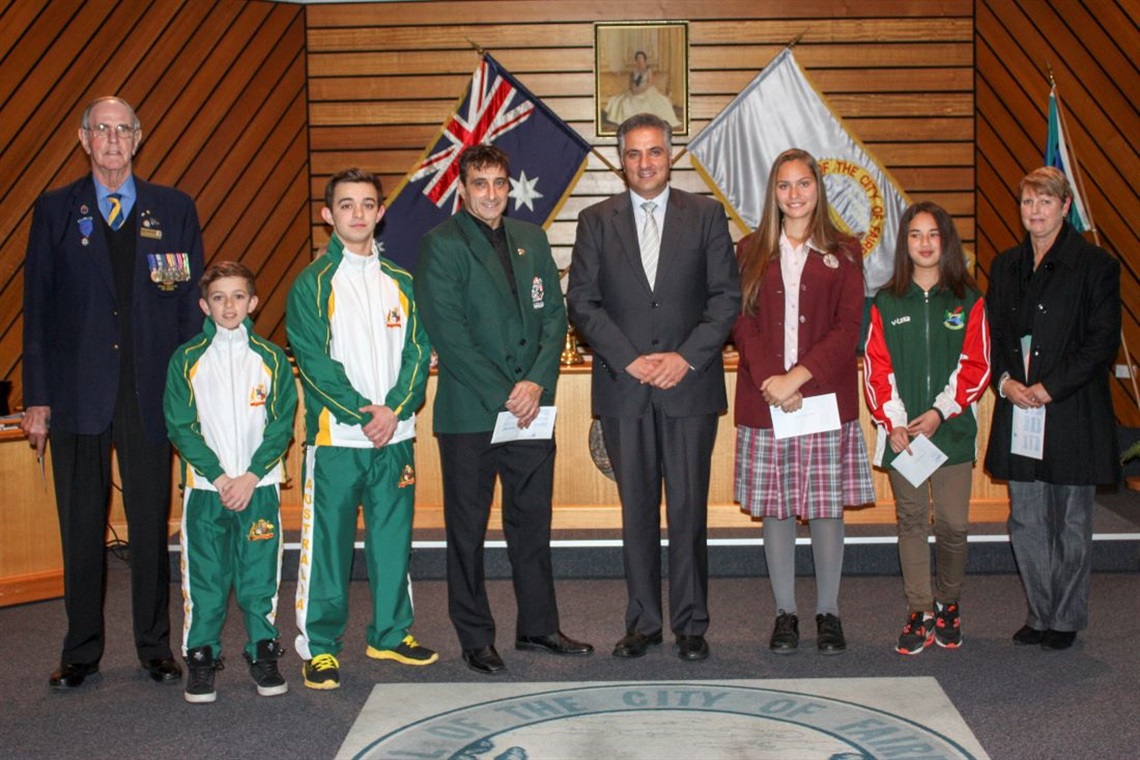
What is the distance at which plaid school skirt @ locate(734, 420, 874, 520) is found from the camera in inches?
153

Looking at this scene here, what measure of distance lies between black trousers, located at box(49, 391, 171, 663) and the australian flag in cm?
366

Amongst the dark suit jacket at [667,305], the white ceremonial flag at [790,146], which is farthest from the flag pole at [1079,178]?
the dark suit jacket at [667,305]

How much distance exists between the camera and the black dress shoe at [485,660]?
12.2ft

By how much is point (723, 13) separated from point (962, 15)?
4.85ft

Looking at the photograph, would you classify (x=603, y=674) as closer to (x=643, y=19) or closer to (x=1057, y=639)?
(x=1057, y=639)

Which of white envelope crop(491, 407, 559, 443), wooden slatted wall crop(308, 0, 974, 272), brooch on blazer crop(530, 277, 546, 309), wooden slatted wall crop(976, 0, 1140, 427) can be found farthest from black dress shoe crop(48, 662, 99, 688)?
wooden slatted wall crop(976, 0, 1140, 427)

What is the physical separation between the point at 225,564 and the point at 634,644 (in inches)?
50.6

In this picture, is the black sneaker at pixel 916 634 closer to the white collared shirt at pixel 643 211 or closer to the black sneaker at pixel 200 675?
the white collared shirt at pixel 643 211

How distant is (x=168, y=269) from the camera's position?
373 cm

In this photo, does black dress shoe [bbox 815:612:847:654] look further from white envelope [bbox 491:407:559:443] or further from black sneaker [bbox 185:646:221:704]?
black sneaker [bbox 185:646:221:704]

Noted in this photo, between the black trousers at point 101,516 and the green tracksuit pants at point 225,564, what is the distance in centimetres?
15

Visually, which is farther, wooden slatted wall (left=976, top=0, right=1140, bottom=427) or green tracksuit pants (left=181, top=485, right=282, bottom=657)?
wooden slatted wall (left=976, top=0, right=1140, bottom=427)

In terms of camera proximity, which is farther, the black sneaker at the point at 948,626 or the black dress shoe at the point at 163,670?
the black sneaker at the point at 948,626

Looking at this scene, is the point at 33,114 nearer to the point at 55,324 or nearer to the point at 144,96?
the point at 144,96
